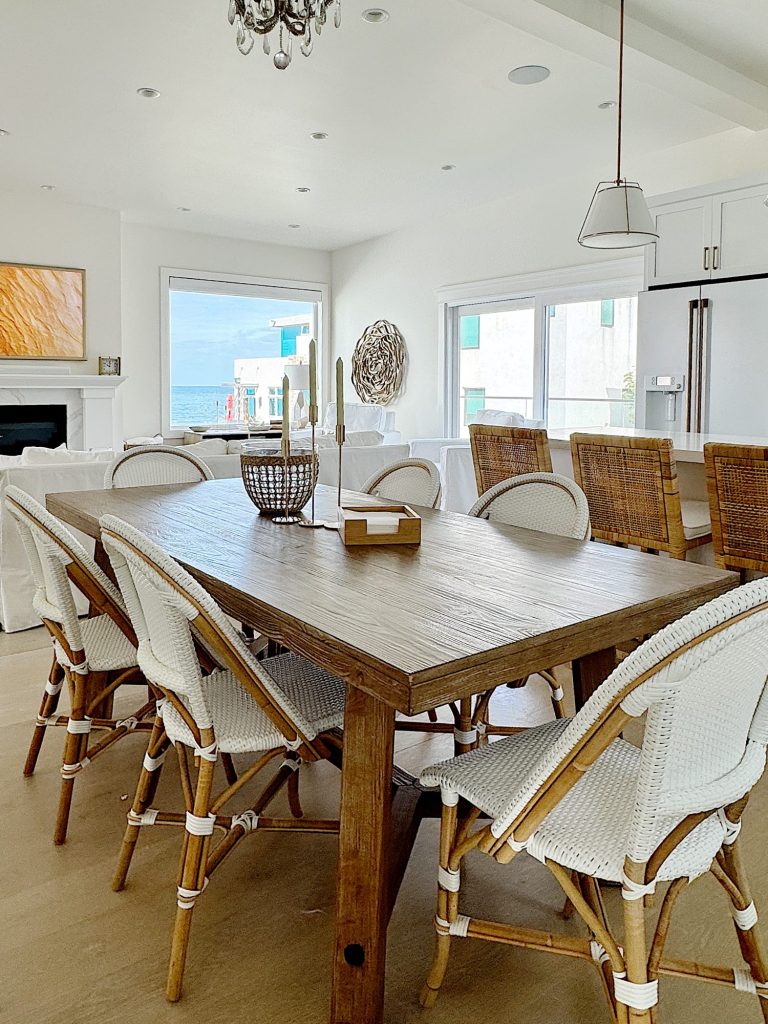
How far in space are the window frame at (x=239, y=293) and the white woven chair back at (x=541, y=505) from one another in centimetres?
537

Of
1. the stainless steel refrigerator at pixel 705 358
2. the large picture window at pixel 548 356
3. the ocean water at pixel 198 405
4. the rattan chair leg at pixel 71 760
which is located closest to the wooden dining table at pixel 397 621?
the rattan chair leg at pixel 71 760

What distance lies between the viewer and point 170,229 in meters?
8.13

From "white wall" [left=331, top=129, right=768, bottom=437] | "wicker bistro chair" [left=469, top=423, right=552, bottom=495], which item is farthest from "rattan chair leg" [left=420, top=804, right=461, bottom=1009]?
"white wall" [left=331, top=129, right=768, bottom=437]

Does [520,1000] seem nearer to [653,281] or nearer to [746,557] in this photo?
[746,557]

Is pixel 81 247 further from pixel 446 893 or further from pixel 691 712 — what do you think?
pixel 691 712

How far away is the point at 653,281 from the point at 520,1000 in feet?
14.6

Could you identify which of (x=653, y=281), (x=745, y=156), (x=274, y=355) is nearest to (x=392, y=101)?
(x=653, y=281)

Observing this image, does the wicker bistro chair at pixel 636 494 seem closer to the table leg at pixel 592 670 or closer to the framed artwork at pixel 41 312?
the table leg at pixel 592 670

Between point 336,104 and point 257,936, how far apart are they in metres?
4.40

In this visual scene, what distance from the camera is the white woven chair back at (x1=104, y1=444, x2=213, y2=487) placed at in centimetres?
316

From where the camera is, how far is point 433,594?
154 centimetres

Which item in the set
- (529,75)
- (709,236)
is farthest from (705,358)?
(529,75)

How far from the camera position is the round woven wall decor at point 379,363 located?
8.35 m

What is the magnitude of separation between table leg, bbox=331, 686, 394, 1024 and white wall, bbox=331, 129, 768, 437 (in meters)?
5.03
